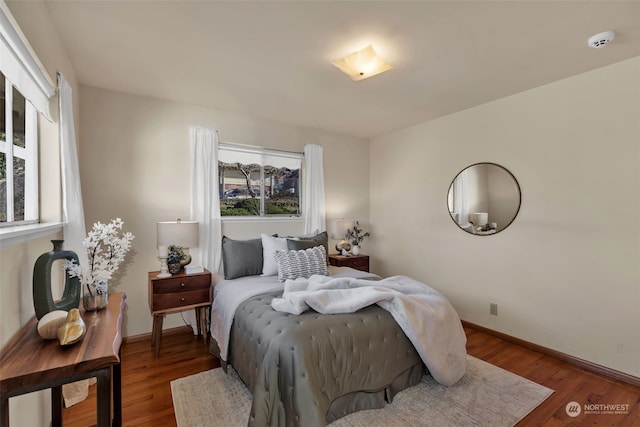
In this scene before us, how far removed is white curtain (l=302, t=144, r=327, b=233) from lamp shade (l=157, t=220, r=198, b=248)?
5.30 feet

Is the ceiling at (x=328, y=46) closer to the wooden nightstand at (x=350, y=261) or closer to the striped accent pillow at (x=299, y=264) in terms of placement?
the striped accent pillow at (x=299, y=264)

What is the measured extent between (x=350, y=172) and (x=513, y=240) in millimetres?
2414

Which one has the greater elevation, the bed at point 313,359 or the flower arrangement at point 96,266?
the flower arrangement at point 96,266

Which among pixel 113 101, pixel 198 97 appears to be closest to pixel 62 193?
pixel 113 101

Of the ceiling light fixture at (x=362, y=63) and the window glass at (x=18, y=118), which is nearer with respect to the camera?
the window glass at (x=18, y=118)

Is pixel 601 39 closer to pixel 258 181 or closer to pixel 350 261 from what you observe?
pixel 350 261

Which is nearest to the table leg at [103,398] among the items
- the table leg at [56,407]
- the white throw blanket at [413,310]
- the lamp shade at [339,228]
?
the table leg at [56,407]

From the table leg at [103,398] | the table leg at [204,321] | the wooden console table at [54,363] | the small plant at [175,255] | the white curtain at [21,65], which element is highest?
the white curtain at [21,65]

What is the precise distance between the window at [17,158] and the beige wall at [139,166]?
109 cm

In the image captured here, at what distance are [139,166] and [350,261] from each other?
2.79 m

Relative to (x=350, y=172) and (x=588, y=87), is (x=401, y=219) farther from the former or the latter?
(x=588, y=87)

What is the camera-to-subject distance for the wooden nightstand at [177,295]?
2.66 metres

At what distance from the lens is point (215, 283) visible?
2953 millimetres

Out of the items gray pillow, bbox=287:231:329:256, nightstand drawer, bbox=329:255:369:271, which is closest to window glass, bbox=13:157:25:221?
Result: gray pillow, bbox=287:231:329:256
